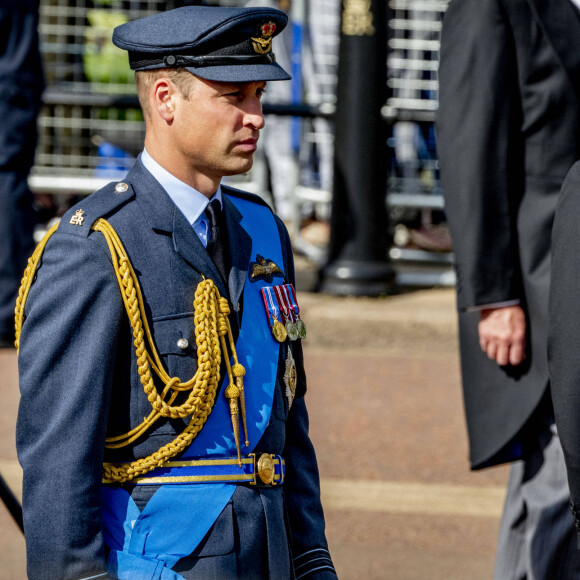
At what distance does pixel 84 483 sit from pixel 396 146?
20.4 ft

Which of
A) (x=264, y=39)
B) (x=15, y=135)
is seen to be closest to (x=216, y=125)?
(x=264, y=39)

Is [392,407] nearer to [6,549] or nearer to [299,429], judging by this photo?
[6,549]

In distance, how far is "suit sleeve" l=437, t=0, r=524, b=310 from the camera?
3057 millimetres

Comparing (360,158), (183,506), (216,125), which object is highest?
(216,125)

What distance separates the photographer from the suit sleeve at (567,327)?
212 centimetres

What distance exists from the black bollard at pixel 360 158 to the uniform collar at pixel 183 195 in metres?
4.50

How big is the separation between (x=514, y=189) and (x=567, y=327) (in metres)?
1.02

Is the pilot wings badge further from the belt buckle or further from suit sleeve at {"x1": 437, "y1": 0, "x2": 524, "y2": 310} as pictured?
suit sleeve at {"x1": 437, "y1": 0, "x2": 524, "y2": 310}

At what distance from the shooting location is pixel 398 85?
7.75m

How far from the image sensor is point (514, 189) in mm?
3109

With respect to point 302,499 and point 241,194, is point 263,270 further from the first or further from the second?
point 302,499

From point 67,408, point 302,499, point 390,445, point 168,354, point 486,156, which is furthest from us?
point 390,445

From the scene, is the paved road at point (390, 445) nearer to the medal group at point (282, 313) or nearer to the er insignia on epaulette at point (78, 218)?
the medal group at point (282, 313)

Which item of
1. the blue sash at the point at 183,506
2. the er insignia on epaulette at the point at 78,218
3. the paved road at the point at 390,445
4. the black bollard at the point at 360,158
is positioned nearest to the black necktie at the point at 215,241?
the blue sash at the point at 183,506
